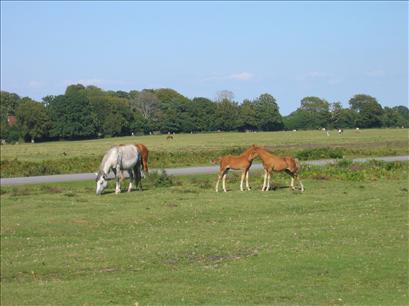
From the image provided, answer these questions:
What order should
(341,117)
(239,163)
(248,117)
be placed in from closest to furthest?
1. (239,163)
2. (341,117)
3. (248,117)

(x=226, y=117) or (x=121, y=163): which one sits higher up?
(x=226, y=117)

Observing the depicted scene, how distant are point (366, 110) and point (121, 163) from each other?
3465 inches

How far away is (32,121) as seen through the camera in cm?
10031

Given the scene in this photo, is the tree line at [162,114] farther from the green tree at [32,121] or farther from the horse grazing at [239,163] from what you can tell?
the horse grazing at [239,163]

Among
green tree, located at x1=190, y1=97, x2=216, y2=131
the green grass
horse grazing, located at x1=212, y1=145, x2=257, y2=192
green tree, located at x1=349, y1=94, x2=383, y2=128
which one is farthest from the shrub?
green tree, located at x1=190, y1=97, x2=216, y2=131

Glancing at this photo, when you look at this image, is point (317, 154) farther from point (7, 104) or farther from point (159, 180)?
point (7, 104)

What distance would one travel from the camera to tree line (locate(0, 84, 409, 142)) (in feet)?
347

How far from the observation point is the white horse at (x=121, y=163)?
28688mm

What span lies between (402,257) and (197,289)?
4.64 metres

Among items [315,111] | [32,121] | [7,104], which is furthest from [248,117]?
[32,121]

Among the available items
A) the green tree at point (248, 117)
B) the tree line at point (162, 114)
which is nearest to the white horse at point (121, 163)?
the tree line at point (162, 114)

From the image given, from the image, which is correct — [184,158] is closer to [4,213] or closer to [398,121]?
[4,213]

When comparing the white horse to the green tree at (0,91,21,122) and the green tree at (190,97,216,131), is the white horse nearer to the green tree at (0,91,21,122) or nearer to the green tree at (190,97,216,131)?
the green tree at (0,91,21,122)

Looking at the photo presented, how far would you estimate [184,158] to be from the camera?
2053 inches
